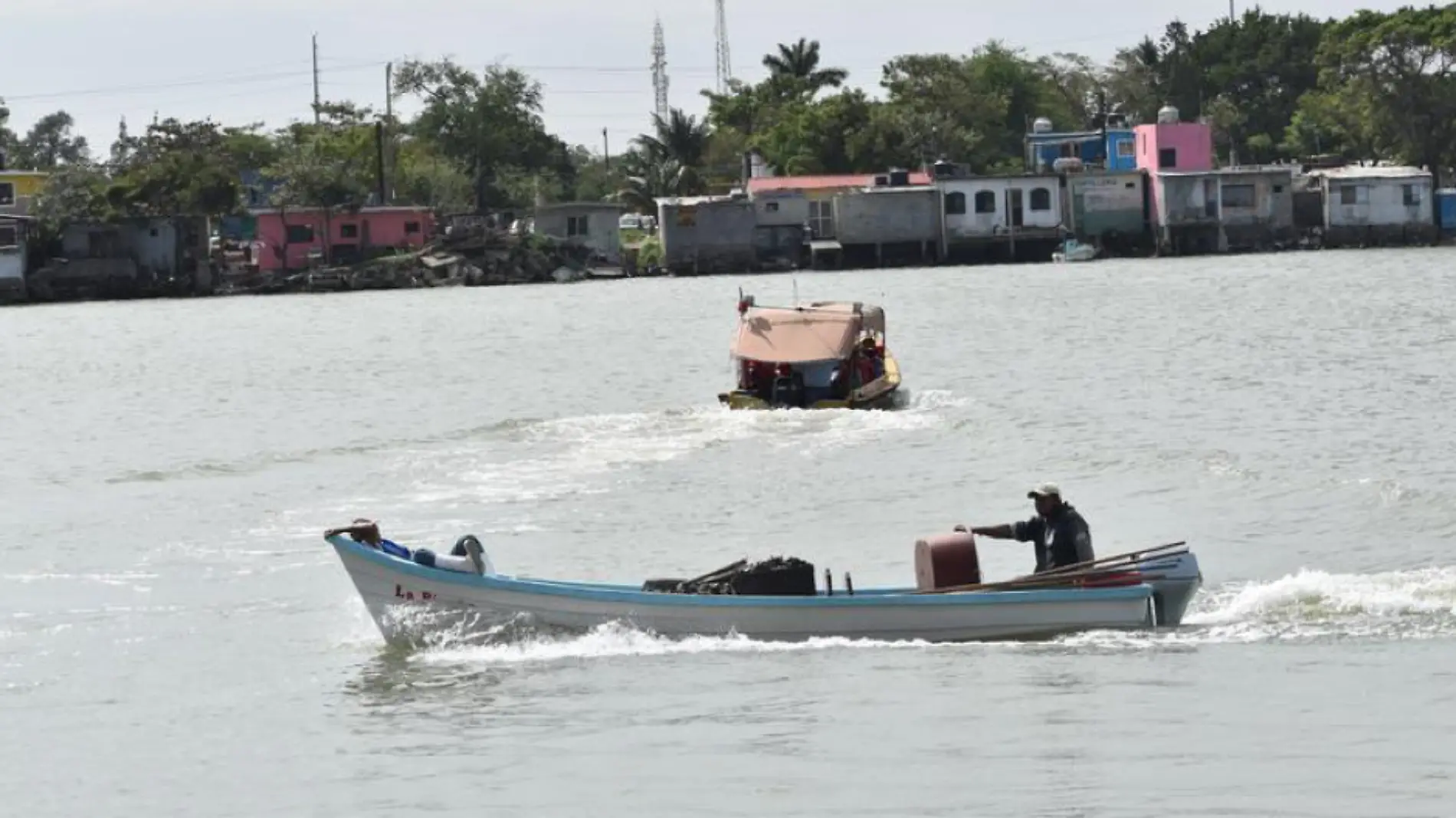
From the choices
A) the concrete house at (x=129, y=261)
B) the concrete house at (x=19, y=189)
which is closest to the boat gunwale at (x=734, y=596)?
the concrete house at (x=129, y=261)

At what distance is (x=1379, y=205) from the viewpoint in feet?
338

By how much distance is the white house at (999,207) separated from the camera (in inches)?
4055

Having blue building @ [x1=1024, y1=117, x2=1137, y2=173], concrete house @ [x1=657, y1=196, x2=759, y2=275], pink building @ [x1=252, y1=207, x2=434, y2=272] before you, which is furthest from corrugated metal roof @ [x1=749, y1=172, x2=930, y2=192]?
pink building @ [x1=252, y1=207, x2=434, y2=272]

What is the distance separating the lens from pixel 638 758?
16969 millimetres

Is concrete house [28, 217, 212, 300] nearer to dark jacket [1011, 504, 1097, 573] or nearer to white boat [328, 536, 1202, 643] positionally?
white boat [328, 536, 1202, 643]

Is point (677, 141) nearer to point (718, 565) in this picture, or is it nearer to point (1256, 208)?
point (1256, 208)

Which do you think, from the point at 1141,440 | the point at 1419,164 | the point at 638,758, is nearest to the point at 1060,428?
the point at 1141,440

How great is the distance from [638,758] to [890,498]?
14293 mm

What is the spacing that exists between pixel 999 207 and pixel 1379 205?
15795mm

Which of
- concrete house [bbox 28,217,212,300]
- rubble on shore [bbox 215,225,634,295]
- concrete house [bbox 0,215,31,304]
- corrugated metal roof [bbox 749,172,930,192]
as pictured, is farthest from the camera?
corrugated metal roof [bbox 749,172,930,192]

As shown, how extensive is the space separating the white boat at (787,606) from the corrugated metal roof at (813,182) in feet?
287

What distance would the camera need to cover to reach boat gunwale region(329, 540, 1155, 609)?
19.7m

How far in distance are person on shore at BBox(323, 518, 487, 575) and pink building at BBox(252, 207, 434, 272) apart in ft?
287

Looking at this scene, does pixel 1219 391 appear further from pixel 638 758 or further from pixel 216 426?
pixel 638 758
